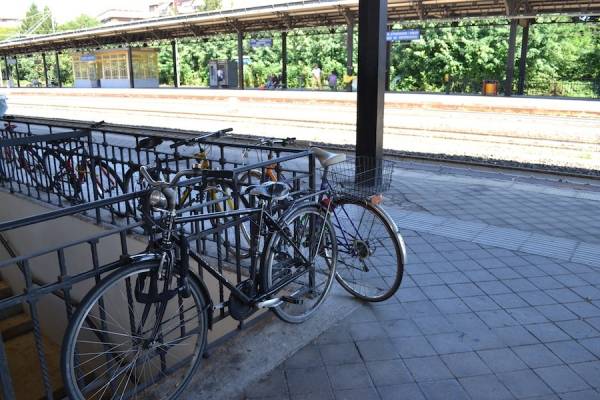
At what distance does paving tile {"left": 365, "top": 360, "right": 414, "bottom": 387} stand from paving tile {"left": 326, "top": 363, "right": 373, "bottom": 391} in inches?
1.5

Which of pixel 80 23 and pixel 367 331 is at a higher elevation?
pixel 80 23

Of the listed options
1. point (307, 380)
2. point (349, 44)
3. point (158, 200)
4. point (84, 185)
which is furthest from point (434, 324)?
point (349, 44)

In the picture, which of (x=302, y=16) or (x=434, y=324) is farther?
(x=302, y=16)

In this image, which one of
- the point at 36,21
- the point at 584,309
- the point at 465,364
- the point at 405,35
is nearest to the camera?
the point at 465,364

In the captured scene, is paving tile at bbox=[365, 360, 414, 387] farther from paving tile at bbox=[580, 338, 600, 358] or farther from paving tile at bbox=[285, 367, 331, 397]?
paving tile at bbox=[580, 338, 600, 358]

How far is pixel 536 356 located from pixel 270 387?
4.97 ft

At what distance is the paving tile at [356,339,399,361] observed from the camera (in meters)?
2.88

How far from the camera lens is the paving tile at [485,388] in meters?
2.53

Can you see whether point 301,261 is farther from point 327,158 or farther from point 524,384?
point 524,384

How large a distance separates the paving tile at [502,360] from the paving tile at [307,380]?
916mm

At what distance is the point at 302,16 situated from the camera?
22453 mm

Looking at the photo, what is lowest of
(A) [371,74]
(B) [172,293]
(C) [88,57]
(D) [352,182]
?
(B) [172,293]

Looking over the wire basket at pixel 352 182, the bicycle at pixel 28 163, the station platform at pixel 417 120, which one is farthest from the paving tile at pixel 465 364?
the station platform at pixel 417 120

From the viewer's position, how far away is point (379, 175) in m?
4.04
